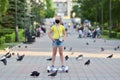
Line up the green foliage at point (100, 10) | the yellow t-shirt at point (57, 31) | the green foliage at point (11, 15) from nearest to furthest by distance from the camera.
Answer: the yellow t-shirt at point (57, 31) → the green foliage at point (11, 15) → the green foliage at point (100, 10)

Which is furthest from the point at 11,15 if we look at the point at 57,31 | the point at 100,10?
the point at 57,31

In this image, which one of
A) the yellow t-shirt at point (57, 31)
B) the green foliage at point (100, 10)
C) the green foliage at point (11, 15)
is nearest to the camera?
the yellow t-shirt at point (57, 31)

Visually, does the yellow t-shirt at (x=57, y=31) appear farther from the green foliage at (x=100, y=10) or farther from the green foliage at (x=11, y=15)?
the green foliage at (x=100, y=10)

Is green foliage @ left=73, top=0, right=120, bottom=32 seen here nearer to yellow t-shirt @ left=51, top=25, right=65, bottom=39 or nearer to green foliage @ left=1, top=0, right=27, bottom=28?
green foliage @ left=1, top=0, right=27, bottom=28

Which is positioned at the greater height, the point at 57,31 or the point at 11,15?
the point at 57,31

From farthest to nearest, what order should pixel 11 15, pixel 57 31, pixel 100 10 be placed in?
pixel 100 10 < pixel 11 15 < pixel 57 31

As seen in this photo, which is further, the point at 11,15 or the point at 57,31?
the point at 11,15

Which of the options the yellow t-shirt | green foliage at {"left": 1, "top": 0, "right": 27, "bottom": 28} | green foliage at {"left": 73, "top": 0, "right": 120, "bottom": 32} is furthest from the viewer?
green foliage at {"left": 73, "top": 0, "right": 120, "bottom": 32}

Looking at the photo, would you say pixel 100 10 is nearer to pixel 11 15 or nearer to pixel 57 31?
pixel 11 15

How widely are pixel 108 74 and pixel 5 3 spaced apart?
2327cm

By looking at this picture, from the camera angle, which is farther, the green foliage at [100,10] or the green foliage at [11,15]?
the green foliage at [100,10]

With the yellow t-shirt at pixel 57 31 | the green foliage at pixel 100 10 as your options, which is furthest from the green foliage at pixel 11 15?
the yellow t-shirt at pixel 57 31

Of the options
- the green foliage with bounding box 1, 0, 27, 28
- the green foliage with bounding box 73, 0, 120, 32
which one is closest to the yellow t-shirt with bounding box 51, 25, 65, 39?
the green foliage with bounding box 1, 0, 27, 28

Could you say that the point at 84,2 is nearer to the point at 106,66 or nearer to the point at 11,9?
the point at 11,9
